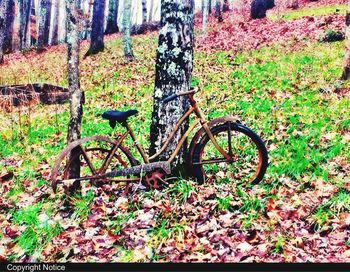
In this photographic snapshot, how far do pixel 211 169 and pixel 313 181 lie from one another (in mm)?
1561

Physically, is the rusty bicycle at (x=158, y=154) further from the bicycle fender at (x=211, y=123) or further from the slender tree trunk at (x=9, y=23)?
the slender tree trunk at (x=9, y=23)

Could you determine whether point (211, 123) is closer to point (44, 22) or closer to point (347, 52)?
point (347, 52)

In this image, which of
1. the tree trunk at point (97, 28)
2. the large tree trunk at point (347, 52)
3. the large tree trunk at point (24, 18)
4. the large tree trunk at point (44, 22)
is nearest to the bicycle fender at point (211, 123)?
the large tree trunk at point (347, 52)

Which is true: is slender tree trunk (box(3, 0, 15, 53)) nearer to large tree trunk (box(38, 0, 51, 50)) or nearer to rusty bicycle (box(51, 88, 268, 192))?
large tree trunk (box(38, 0, 51, 50))

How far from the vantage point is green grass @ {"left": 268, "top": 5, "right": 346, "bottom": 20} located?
18.9m

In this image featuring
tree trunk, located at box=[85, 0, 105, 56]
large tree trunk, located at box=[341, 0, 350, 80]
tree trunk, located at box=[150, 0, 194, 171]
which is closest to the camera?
tree trunk, located at box=[150, 0, 194, 171]

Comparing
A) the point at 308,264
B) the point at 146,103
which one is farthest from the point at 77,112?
the point at 146,103

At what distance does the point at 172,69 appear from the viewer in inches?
221

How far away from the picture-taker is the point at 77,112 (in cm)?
582

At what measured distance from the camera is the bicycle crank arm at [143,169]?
553 centimetres

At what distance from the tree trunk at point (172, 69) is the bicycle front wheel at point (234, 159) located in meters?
0.36

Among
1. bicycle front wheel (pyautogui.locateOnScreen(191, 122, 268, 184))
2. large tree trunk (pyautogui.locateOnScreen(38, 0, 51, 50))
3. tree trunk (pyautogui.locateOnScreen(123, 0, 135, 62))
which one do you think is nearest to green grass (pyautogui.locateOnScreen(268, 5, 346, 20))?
tree trunk (pyautogui.locateOnScreen(123, 0, 135, 62))

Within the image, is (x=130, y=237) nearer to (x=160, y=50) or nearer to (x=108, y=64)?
(x=160, y=50)

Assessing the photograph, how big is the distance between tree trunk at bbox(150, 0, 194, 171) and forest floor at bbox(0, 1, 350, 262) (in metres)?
0.75
